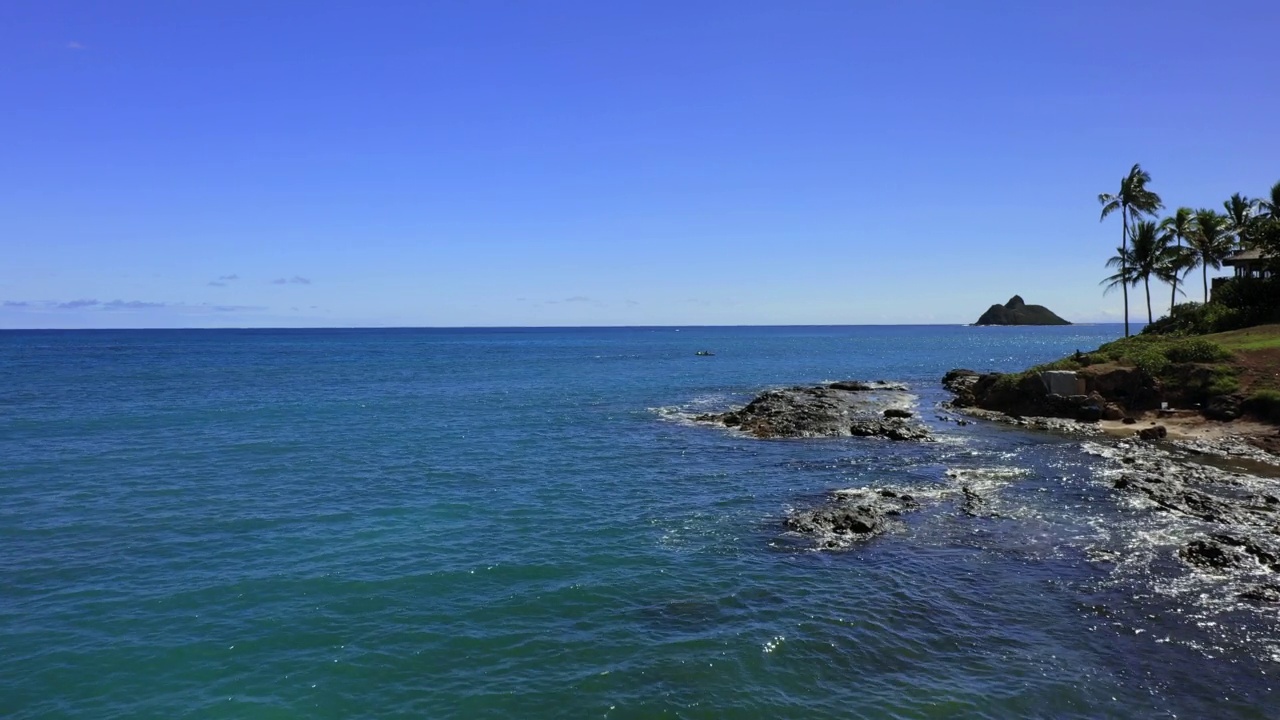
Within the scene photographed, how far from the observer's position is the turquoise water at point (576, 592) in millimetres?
13680

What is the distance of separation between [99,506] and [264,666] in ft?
54.7

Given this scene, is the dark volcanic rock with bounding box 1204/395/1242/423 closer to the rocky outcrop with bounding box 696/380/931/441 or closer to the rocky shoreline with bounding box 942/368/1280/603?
the rocky shoreline with bounding box 942/368/1280/603

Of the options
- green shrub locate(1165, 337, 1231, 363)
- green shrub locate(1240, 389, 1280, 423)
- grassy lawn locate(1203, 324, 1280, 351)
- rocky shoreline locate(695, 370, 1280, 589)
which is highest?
grassy lawn locate(1203, 324, 1280, 351)

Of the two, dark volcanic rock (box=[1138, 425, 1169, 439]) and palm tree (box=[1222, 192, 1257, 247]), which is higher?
palm tree (box=[1222, 192, 1257, 247])

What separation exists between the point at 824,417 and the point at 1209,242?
5093cm

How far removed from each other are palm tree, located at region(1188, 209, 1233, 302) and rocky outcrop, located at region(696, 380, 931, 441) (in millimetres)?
35181

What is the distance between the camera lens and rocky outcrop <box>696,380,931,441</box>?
4172 centimetres

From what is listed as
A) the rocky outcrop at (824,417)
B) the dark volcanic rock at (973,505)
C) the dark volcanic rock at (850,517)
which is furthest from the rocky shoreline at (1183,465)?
the dark volcanic rock at (850,517)

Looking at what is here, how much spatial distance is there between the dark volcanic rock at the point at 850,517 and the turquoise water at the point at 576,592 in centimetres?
83

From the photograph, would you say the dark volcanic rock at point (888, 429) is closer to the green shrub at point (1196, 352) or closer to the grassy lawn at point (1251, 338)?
the green shrub at point (1196, 352)

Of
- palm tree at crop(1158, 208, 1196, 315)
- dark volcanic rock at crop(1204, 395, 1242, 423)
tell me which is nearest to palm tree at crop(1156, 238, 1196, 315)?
palm tree at crop(1158, 208, 1196, 315)

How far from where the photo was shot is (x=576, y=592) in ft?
60.5

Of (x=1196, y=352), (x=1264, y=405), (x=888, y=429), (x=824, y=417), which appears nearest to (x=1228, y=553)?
(x=888, y=429)

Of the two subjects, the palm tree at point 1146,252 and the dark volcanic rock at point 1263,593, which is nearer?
the dark volcanic rock at point 1263,593
